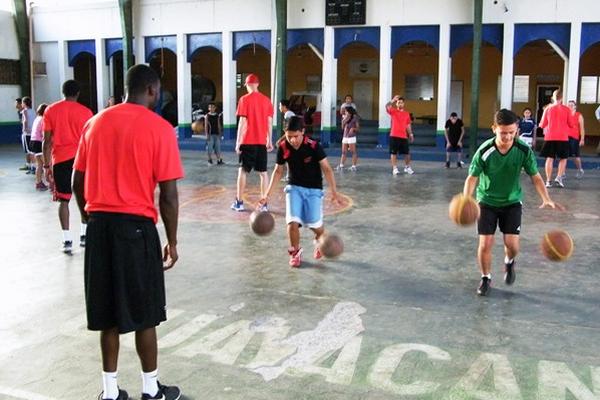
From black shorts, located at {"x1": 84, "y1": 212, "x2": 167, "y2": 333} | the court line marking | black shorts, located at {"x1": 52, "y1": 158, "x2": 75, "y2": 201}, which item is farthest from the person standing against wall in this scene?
black shorts, located at {"x1": 84, "y1": 212, "x2": 167, "y2": 333}

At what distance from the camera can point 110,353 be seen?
164 inches

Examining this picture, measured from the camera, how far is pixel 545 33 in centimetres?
1908

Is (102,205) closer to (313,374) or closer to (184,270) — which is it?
(313,374)

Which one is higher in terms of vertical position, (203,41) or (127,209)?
(203,41)

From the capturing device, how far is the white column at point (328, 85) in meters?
21.4

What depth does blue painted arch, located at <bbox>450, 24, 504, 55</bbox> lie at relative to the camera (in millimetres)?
19656

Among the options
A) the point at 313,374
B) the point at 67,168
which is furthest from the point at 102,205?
the point at 67,168

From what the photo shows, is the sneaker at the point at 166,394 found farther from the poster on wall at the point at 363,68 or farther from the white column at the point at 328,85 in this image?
the poster on wall at the point at 363,68

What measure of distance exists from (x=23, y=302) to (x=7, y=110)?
70.8 ft

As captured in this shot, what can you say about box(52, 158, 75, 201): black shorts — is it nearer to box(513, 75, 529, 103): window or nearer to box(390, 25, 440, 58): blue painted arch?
box(390, 25, 440, 58): blue painted arch

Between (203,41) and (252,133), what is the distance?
Result: 13.3 m

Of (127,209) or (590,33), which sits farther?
(590,33)

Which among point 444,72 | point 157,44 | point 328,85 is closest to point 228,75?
point 157,44

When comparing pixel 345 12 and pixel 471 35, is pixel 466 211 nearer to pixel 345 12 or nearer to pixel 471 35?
pixel 471 35
